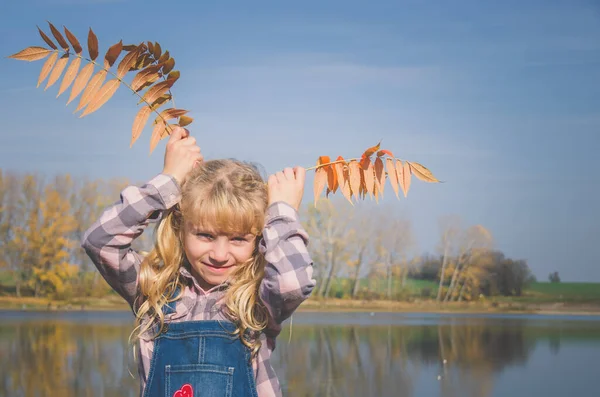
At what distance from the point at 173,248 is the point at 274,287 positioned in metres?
0.48

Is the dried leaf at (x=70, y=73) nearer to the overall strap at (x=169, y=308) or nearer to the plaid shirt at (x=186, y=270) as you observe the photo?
the plaid shirt at (x=186, y=270)

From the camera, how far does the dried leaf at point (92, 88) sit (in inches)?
95.9

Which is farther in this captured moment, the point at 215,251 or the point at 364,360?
the point at 364,360

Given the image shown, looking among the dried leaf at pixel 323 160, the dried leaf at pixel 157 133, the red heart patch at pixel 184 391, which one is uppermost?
the dried leaf at pixel 157 133

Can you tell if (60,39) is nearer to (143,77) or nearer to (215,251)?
(143,77)

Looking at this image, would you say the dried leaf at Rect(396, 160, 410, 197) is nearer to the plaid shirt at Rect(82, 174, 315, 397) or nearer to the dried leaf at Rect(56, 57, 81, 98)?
the plaid shirt at Rect(82, 174, 315, 397)

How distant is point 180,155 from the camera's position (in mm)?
2377

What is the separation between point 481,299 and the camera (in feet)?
120

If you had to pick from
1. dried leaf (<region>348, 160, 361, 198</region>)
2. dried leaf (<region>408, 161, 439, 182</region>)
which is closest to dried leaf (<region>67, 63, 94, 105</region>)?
dried leaf (<region>348, 160, 361, 198</region>)

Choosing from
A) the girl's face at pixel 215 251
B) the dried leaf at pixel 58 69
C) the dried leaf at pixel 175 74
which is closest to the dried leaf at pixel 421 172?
the girl's face at pixel 215 251

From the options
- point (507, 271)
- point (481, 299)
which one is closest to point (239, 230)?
point (507, 271)

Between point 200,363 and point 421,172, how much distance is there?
1.01 m

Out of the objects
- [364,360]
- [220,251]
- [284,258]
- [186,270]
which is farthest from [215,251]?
[364,360]

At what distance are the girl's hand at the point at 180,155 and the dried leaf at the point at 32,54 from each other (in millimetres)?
522
